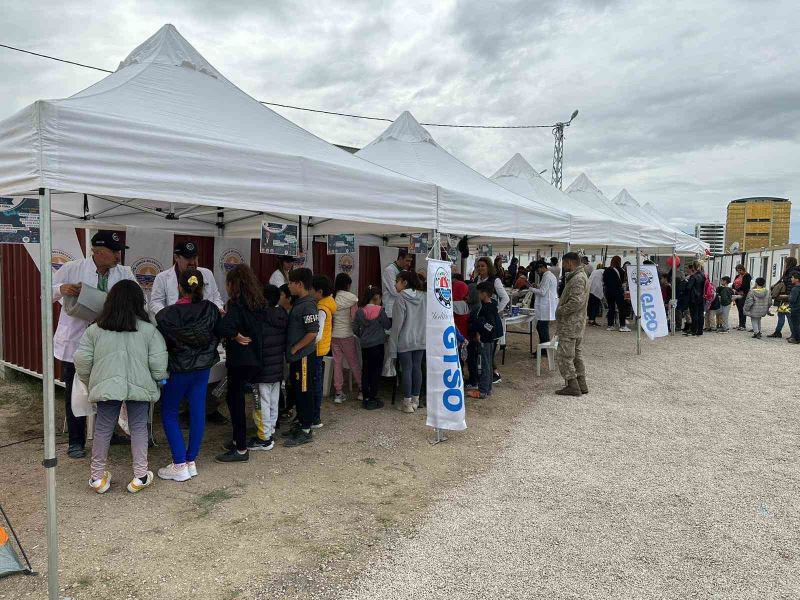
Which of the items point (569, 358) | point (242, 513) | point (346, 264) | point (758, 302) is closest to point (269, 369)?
point (242, 513)

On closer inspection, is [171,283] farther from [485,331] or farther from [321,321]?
[485,331]

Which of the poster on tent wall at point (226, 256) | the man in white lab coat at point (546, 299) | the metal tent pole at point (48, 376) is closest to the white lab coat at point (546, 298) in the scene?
the man in white lab coat at point (546, 299)

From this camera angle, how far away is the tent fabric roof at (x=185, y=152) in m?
2.48

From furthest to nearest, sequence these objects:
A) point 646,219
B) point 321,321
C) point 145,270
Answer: point 646,219 → point 145,270 → point 321,321

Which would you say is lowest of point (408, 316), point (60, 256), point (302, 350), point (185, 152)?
point (302, 350)

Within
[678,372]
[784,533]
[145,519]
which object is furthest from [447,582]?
[678,372]

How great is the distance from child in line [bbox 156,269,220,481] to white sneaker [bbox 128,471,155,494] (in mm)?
158

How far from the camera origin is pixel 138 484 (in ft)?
11.1

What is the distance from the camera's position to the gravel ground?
102 inches

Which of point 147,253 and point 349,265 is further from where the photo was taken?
point 349,265

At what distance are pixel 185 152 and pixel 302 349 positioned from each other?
1.85 m

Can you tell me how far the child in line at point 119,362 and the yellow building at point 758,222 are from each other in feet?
199

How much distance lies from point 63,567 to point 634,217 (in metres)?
15.4

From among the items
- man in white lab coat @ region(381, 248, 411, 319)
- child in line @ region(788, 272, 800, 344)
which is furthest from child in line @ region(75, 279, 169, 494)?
child in line @ region(788, 272, 800, 344)
